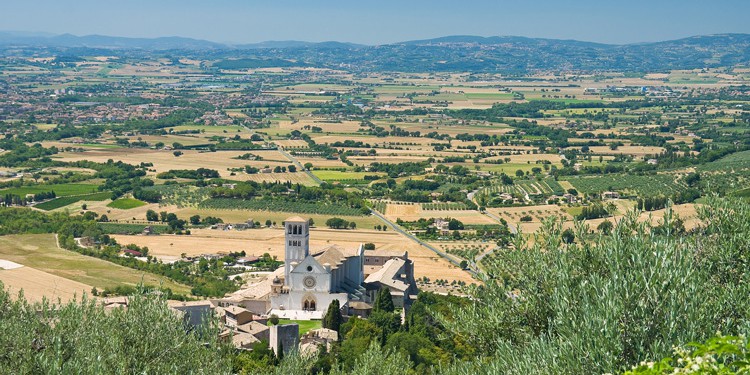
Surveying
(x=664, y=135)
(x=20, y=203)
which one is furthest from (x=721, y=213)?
(x=664, y=135)

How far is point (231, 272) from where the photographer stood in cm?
5375

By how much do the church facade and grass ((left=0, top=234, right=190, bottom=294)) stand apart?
609 centimetres

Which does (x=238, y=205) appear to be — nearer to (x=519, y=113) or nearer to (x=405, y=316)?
(x=405, y=316)

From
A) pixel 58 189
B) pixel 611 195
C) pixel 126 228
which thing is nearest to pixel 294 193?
pixel 126 228

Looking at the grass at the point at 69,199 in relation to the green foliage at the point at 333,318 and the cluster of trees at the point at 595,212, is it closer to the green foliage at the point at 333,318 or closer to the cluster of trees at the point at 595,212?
the cluster of trees at the point at 595,212

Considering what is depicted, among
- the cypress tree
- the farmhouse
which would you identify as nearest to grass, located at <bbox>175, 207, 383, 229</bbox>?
the farmhouse

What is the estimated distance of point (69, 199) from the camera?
77.1 m

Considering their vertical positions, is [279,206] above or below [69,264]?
below

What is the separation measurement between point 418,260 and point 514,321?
A: 130ft

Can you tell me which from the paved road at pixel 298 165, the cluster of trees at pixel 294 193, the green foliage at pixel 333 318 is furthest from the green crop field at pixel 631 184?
the green foliage at pixel 333 318

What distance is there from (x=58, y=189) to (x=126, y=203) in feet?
31.2

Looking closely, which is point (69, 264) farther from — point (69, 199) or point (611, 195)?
point (611, 195)

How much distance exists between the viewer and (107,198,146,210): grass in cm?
7494

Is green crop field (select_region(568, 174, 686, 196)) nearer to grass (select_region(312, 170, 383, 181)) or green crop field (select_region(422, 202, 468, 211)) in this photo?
green crop field (select_region(422, 202, 468, 211))
